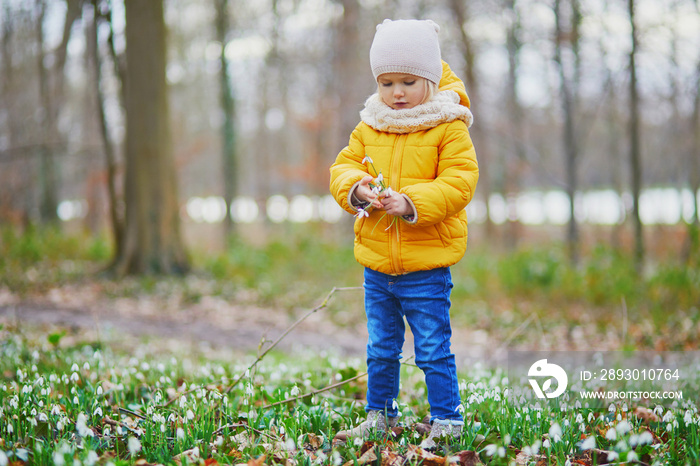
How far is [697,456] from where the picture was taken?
232cm

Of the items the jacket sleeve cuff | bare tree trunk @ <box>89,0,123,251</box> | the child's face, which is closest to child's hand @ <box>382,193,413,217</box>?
the jacket sleeve cuff

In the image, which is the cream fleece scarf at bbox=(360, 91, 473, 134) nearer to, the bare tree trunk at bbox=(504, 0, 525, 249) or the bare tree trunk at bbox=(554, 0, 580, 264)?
the bare tree trunk at bbox=(554, 0, 580, 264)

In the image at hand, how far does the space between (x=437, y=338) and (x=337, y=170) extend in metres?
1.03

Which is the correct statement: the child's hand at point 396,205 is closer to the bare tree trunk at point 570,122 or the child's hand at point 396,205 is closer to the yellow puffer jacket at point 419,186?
the yellow puffer jacket at point 419,186

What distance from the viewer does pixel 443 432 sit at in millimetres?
2703

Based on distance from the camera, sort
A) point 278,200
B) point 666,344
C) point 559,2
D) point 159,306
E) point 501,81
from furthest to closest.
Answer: point 278,200
point 501,81
point 559,2
point 159,306
point 666,344

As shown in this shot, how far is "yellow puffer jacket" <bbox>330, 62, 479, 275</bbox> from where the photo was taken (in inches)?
104

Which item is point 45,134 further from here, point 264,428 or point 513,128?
point 264,428

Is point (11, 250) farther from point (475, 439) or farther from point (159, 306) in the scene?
point (475, 439)

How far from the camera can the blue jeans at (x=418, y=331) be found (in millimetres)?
2754

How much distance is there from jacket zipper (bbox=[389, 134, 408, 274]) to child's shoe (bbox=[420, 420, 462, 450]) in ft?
2.63

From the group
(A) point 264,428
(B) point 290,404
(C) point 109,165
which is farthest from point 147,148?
(A) point 264,428

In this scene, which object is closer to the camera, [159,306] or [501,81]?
[159,306]

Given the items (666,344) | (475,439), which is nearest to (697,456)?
(475,439)
